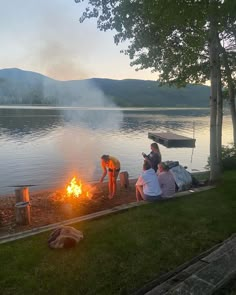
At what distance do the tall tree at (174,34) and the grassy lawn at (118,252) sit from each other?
5.16 meters

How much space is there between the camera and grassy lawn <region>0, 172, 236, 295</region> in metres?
5.89

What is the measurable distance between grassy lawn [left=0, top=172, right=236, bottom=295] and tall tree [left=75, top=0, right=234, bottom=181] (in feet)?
16.9

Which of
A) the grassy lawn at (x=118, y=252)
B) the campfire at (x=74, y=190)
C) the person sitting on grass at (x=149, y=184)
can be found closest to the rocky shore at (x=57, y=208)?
the campfire at (x=74, y=190)

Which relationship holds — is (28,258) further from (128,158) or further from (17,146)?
(17,146)

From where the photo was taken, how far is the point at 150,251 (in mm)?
7152

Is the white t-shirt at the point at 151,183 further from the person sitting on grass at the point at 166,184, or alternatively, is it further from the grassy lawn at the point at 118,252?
the grassy lawn at the point at 118,252

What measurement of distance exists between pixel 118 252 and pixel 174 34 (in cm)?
1221

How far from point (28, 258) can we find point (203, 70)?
662 inches

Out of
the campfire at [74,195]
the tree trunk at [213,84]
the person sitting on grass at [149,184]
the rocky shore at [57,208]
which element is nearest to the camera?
the rocky shore at [57,208]

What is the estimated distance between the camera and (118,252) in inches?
279

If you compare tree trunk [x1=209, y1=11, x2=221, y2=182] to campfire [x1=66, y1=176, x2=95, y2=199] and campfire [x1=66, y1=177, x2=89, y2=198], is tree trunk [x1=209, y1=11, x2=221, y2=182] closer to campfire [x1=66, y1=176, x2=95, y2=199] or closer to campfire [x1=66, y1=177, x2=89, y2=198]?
campfire [x1=66, y1=176, x2=95, y2=199]

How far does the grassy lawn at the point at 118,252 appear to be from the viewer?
19.3 feet

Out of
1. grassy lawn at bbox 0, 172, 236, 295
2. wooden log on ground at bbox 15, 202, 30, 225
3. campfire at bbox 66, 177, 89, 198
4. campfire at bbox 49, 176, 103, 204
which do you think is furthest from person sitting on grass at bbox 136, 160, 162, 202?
wooden log on ground at bbox 15, 202, 30, 225

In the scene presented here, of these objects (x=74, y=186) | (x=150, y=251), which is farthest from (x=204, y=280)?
(x=74, y=186)
